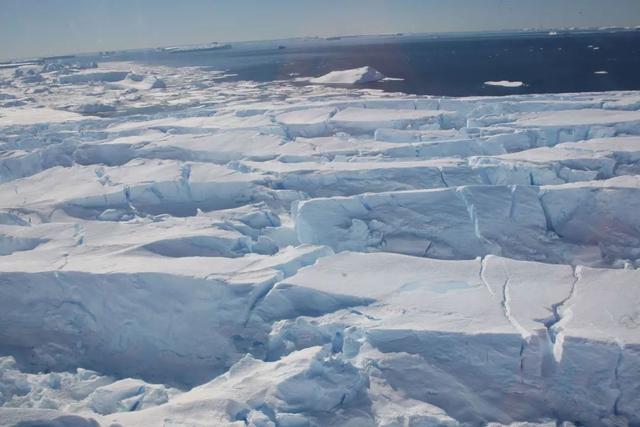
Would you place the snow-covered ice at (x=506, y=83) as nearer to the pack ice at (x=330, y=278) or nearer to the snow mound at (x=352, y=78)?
the snow mound at (x=352, y=78)

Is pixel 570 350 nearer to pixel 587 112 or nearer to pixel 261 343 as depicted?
pixel 261 343

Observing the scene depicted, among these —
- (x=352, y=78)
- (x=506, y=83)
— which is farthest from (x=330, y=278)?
(x=352, y=78)

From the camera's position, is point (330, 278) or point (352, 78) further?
point (352, 78)

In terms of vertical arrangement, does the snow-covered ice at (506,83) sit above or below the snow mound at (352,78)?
below

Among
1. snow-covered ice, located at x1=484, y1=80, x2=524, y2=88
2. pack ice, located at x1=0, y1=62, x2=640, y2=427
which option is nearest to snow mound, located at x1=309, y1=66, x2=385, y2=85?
snow-covered ice, located at x1=484, y1=80, x2=524, y2=88

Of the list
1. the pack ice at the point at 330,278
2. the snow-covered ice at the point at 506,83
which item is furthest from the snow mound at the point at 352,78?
the pack ice at the point at 330,278

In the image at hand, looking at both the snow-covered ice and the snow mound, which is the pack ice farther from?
the snow mound

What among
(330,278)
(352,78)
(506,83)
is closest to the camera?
(330,278)

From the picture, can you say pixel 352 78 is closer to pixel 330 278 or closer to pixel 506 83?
pixel 506 83
